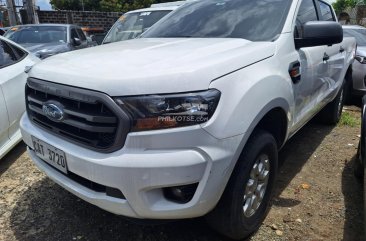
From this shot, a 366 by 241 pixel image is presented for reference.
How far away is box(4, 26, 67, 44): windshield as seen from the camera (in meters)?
9.20

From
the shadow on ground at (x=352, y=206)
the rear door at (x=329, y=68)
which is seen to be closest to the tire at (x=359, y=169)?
the shadow on ground at (x=352, y=206)

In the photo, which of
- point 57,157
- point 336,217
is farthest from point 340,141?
point 57,157

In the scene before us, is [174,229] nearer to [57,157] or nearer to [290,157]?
[57,157]

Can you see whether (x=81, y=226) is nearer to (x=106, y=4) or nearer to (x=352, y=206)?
(x=352, y=206)

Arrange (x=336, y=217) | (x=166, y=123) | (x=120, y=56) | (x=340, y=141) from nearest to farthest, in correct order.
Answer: (x=166, y=123) < (x=120, y=56) < (x=336, y=217) < (x=340, y=141)

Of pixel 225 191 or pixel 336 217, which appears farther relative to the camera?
pixel 336 217

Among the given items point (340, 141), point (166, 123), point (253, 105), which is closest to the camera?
point (166, 123)

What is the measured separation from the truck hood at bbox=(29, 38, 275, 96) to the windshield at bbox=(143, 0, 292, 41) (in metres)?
0.25

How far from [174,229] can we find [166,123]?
1.09m

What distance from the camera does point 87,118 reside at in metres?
2.16

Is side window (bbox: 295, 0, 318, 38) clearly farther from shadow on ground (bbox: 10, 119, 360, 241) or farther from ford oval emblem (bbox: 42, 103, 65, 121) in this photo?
ford oval emblem (bbox: 42, 103, 65, 121)

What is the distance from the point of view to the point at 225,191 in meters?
2.33

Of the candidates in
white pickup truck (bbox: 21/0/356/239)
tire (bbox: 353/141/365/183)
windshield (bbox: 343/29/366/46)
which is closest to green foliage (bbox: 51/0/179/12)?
windshield (bbox: 343/29/366/46)

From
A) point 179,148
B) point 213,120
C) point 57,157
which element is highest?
point 213,120
